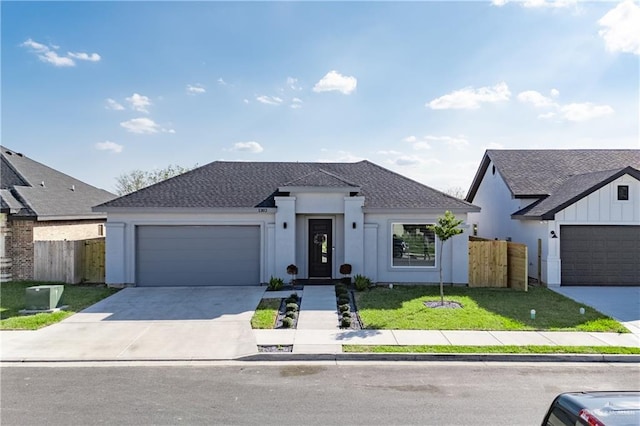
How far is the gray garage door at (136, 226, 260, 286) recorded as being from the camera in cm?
1595

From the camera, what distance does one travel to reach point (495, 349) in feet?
29.2

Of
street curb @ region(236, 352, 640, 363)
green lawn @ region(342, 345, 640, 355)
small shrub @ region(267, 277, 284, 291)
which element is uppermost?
small shrub @ region(267, 277, 284, 291)

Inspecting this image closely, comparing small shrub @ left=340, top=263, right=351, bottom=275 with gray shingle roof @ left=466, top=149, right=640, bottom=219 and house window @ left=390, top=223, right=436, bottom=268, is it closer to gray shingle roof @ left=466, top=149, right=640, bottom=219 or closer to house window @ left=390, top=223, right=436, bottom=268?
house window @ left=390, top=223, right=436, bottom=268

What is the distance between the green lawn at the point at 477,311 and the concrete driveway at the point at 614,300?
40 cm

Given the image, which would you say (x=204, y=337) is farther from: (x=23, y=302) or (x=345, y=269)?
(x=23, y=302)

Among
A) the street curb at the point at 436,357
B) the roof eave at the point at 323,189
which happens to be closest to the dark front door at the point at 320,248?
the roof eave at the point at 323,189

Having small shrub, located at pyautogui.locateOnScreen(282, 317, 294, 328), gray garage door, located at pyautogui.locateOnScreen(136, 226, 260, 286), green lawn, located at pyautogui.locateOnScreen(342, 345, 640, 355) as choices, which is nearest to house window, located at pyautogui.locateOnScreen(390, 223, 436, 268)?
gray garage door, located at pyautogui.locateOnScreen(136, 226, 260, 286)

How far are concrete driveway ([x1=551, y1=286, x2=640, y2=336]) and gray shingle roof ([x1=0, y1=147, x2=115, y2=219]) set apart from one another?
20.2 meters

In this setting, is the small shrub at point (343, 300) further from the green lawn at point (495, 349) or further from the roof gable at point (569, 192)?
the roof gable at point (569, 192)

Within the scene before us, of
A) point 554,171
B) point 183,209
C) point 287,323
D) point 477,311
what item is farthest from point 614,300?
point 183,209

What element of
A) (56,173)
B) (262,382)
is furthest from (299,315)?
(56,173)

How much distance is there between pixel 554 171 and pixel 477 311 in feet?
38.8

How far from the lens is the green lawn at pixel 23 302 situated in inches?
429

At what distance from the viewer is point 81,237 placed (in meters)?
20.6
